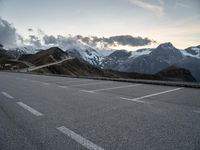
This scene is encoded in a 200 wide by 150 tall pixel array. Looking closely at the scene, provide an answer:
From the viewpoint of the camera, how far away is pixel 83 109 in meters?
6.42

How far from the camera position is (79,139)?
3.86m

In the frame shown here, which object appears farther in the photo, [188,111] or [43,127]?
[188,111]

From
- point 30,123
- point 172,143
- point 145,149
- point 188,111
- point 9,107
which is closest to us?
point 145,149

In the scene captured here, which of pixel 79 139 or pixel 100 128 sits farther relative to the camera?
pixel 100 128

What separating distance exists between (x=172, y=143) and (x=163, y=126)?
97 centimetres

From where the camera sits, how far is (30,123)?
16.2 feet

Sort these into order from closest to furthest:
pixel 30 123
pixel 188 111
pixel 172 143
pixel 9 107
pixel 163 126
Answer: pixel 172 143 → pixel 163 126 → pixel 30 123 → pixel 188 111 → pixel 9 107

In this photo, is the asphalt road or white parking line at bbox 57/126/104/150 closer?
white parking line at bbox 57/126/104/150

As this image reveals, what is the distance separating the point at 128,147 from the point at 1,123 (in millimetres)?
3304

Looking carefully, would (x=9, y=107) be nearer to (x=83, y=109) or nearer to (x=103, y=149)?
(x=83, y=109)

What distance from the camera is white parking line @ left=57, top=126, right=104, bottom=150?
11.5 ft

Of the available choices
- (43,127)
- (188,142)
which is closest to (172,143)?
(188,142)

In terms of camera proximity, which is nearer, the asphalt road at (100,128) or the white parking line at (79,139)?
the white parking line at (79,139)

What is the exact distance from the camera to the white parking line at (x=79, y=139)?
3.50m
